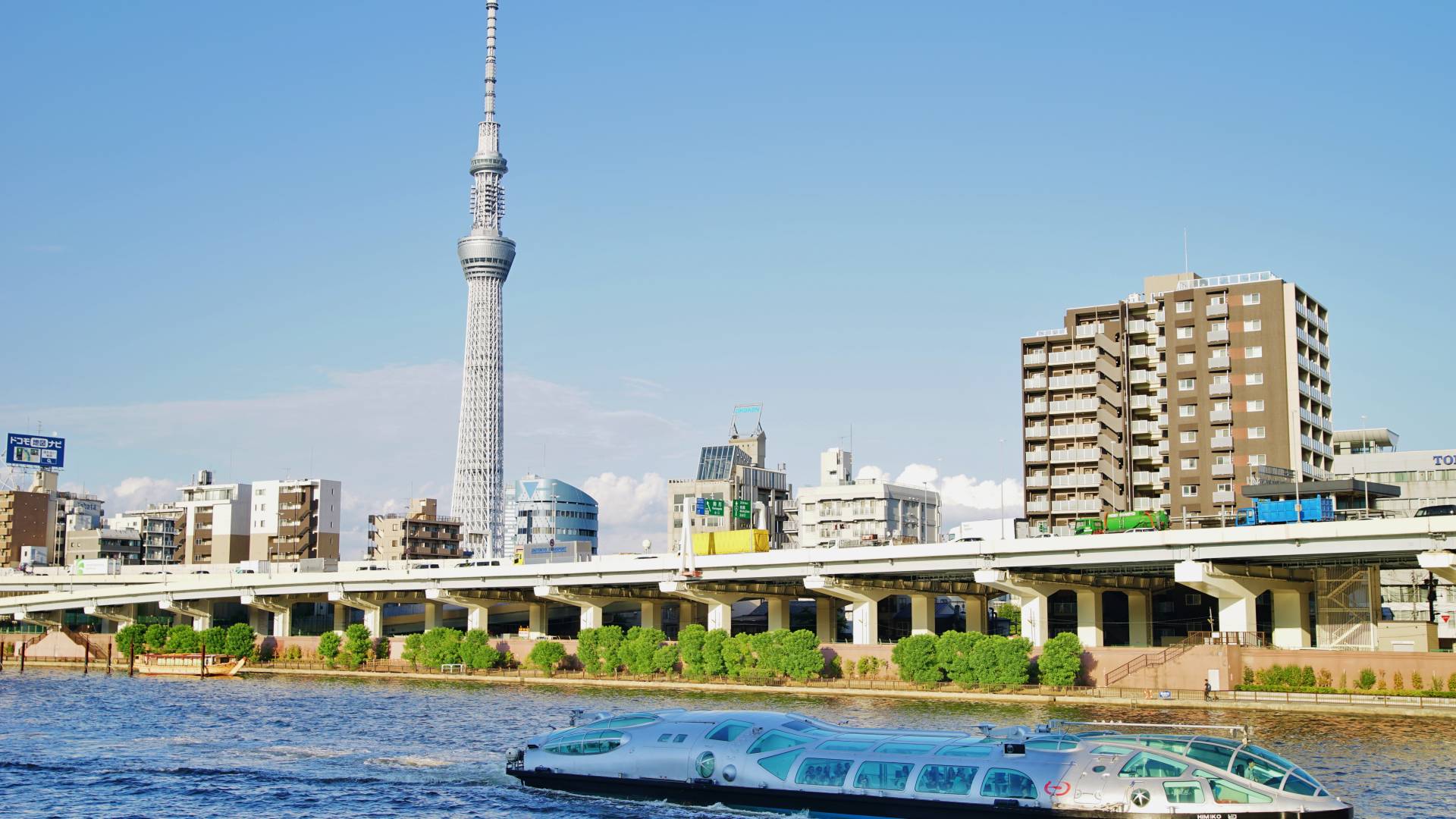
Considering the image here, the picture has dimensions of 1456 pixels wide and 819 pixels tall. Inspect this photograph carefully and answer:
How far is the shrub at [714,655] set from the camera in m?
110

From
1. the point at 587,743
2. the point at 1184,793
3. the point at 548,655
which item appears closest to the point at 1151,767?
the point at 1184,793

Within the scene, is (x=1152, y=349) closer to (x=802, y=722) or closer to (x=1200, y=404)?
(x=1200, y=404)

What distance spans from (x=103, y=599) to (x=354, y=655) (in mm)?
40866

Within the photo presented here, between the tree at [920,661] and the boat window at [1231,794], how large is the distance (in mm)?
55422

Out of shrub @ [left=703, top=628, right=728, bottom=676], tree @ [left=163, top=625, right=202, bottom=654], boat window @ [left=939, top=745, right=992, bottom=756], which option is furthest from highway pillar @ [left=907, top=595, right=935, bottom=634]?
tree @ [left=163, top=625, right=202, bottom=654]

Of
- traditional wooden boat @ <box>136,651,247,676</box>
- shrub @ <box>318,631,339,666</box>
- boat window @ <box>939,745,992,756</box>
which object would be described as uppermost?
boat window @ <box>939,745,992,756</box>

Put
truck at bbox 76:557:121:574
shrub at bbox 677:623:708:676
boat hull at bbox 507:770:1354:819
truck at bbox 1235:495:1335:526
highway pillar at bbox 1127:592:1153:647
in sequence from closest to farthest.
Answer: boat hull at bbox 507:770:1354:819 < truck at bbox 1235:495:1335:526 < shrub at bbox 677:623:708:676 < highway pillar at bbox 1127:592:1153:647 < truck at bbox 76:557:121:574

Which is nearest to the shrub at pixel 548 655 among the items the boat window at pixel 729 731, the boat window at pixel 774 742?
the boat window at pixel 729 731

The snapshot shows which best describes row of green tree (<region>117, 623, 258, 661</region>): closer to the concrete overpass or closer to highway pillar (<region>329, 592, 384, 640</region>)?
the concrete overpass

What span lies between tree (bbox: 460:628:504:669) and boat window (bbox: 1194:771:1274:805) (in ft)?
290

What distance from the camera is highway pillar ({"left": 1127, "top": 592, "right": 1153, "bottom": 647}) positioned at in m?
122

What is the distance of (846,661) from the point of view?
10962cm

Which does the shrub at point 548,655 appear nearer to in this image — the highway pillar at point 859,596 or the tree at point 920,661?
the highway pillar at point 859,596

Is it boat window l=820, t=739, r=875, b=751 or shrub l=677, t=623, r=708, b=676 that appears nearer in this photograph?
boat window l=820, t=739, r=875, b=751
